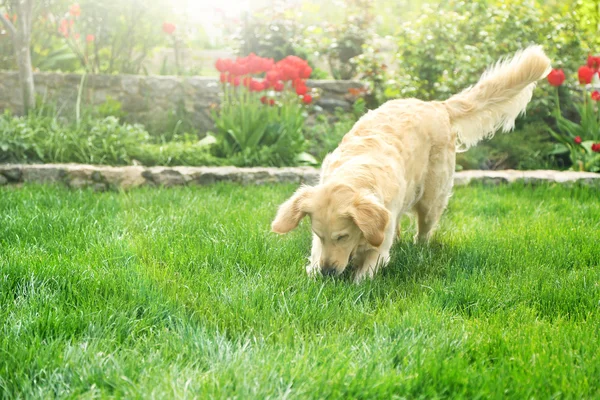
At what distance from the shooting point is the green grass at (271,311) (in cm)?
227

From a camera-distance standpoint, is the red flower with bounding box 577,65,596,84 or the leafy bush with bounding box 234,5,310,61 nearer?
the red flower with bounding box 577,65,596,84

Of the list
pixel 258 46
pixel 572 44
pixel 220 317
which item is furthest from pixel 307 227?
pixel 258 46

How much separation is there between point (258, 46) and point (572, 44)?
16.0 ft

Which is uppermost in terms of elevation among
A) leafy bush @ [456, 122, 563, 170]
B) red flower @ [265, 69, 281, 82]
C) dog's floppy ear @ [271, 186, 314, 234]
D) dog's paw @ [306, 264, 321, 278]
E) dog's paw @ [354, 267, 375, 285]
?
red flower @ [265, 69, 281, 82]

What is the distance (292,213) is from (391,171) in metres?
0.72

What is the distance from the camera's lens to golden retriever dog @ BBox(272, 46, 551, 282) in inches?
138

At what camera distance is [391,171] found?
389 cm

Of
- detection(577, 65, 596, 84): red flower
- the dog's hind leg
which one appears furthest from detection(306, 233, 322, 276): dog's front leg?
detection(577, 65, 596, 84): red flower

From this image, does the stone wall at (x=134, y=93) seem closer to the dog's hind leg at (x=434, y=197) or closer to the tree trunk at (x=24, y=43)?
the tree trunk at (x=24, y=43)

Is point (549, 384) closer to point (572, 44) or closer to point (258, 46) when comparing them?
point (572, 44)

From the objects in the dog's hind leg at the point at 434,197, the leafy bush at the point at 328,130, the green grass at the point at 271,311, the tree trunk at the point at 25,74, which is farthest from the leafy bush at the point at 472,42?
the tree trunk at the point at 25,74

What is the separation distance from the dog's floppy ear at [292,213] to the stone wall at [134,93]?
4968mm

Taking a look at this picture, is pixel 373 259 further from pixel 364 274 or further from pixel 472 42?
pixel 472 42

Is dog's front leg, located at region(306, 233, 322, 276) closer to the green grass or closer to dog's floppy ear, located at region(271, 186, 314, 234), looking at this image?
the green grass
